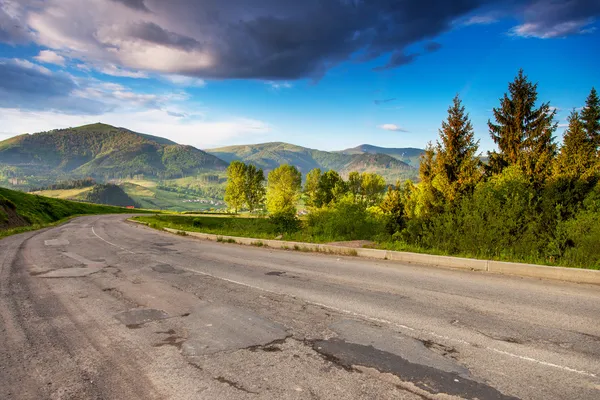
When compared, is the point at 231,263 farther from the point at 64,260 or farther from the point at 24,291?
the point at 64,260

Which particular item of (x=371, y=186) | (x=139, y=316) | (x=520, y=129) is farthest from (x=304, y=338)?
(x=371, y=186)

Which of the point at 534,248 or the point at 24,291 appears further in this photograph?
the point at 534,248

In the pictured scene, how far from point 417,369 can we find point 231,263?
29.0 feet

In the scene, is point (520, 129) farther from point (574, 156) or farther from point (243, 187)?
Result: point (243, 187)

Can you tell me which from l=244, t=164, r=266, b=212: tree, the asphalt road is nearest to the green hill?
the asphalt road

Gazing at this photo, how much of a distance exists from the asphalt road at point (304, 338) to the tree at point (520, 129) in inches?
1162

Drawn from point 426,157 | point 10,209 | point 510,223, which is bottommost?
point 10,209

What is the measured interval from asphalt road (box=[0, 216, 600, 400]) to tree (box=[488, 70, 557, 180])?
29516mm

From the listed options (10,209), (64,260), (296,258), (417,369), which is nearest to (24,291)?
(64,260)

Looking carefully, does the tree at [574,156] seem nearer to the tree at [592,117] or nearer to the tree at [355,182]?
the tree at [592,117]

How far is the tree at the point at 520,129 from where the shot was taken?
31859 millimetres

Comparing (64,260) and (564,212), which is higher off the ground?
(564,212)

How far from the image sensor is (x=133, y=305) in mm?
6879

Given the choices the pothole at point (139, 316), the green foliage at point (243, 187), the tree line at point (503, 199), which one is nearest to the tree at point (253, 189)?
the green foliage at point (243, 187)
